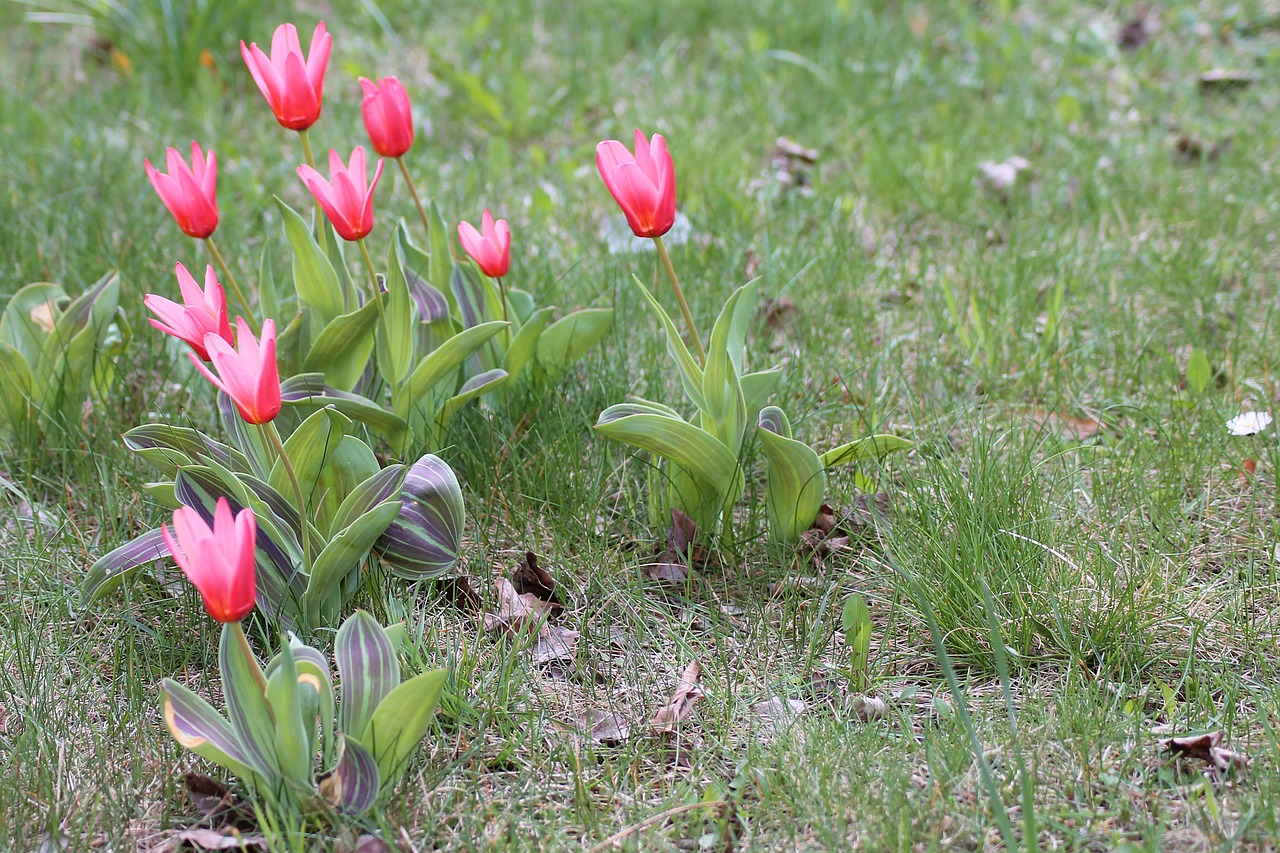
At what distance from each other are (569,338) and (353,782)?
3.35 ft

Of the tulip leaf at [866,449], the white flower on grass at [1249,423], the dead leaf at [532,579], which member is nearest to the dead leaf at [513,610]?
the dead leaf at [532,579]

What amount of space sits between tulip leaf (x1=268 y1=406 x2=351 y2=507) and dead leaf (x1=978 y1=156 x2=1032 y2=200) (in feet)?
7.22

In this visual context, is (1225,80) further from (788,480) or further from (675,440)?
(675,440)

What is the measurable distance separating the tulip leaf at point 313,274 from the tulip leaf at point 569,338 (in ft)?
1.30

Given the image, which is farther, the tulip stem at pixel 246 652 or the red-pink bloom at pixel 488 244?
the red-pink bloom at pixel 488 244

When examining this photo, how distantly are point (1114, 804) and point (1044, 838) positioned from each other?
0.36ft

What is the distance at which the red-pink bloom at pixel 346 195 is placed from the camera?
5.31ft

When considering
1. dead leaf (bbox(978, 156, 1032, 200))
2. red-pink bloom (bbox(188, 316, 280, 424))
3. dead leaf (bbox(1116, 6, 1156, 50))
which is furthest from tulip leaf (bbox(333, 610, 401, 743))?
dead leaf (bbox(1116, 6, 1156, 50))

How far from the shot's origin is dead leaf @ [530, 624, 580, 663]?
1.66 metres

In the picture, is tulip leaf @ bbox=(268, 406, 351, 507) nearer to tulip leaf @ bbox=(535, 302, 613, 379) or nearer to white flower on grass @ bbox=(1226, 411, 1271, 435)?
tulip leaf @ bbox=(535, 302, 613, 379)

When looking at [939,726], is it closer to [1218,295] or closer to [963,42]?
[1218,295]

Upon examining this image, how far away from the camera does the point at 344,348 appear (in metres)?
1.89

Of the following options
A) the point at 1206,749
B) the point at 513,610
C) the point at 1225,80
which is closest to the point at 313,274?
the point at 513,610

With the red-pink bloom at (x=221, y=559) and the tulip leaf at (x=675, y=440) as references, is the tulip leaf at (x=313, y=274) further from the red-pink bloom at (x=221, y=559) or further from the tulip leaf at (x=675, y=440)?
the red-pink bloom at (x=221, y=559)
